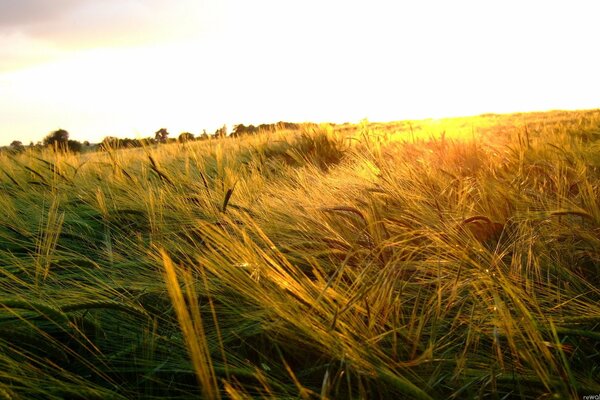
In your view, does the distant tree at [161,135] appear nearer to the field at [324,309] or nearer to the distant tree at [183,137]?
the distant tree at [183,137]

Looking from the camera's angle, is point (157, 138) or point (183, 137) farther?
point (157, 138)

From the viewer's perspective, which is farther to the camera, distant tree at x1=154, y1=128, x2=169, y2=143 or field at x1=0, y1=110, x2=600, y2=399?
distant tree at x1=154, y1=128, x2=169, y2=143

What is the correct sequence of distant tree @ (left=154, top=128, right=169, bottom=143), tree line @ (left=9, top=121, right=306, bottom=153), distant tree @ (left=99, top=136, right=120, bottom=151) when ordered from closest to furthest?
distant tree @ (left=99, top=136, right=120, bottom=151) → tree line @ (left=9, top=121, right=306, bottom=153) → distant tree @ (left=154, top=128, right=169, bottom=143)

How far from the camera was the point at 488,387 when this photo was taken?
35.3 inches

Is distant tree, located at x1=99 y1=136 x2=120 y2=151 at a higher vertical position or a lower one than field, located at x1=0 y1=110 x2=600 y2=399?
higher

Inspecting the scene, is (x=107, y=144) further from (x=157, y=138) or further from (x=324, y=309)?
(x=157, y=138)

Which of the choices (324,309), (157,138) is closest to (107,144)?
(324,309)

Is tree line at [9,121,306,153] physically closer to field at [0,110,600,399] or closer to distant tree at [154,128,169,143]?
distant tree at [154,128,169,143]

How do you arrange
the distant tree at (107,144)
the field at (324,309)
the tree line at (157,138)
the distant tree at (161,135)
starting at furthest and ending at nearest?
the distant tree at (161,135), the tree line at (157,138), the distant tree at (107,144), the field at (324,309)

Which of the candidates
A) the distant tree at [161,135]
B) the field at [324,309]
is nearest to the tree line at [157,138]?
the distant tree at [161,135]

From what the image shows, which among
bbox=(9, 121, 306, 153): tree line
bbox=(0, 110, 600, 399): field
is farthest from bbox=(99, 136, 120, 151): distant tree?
bbox=(0, 110, 600, 399): field

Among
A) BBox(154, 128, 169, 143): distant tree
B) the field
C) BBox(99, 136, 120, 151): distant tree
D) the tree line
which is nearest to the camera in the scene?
the field

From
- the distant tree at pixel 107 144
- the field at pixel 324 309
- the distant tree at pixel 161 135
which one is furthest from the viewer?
the distant tree at pixel 161 135

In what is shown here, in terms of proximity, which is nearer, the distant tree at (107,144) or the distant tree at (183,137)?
the distant tree at (107,144)
